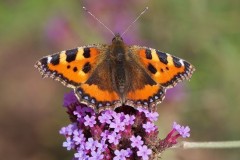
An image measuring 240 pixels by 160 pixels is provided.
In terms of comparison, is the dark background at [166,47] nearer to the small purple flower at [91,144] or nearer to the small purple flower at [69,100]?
the small purple flower at [69,100]

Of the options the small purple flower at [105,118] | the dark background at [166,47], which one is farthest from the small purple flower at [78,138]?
the dark background at [166,47]

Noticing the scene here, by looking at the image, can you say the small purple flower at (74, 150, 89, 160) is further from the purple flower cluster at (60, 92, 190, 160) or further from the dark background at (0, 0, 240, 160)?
the dark background at (0, 0, 240, 160)

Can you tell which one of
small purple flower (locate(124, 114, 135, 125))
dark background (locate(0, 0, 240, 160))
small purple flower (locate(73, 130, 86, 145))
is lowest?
small purple flower (locate(73, 130, 86, 145))

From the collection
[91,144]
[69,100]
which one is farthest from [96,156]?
[69,100]

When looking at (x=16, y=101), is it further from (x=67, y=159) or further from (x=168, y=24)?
(x=168, y=24)

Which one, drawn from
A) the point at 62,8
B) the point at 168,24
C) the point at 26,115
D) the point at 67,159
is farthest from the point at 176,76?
the point at 26,115

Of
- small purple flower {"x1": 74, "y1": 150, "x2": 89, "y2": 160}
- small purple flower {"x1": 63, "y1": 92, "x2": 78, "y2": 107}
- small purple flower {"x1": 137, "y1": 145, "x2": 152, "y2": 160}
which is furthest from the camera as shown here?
small purple flower {"x1": 63, "y1": 92, "x2": 78, "y2": 107}

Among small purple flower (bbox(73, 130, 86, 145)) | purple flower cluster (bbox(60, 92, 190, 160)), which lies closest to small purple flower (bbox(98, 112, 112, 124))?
purple flower cluster (bbox(60, 92, 190, 160))
